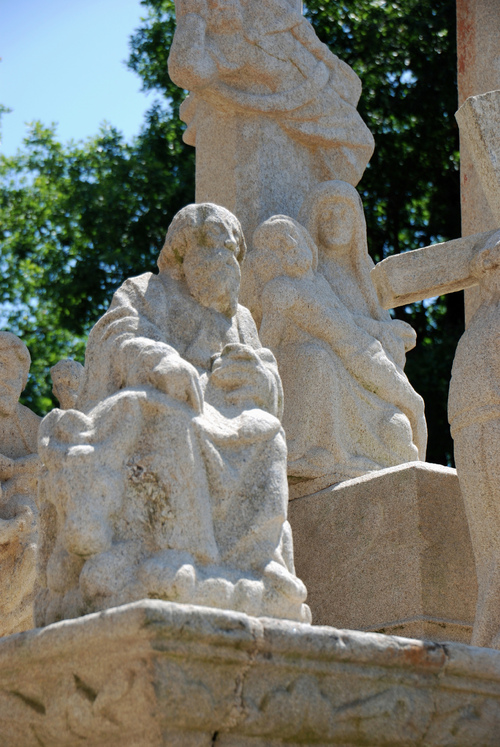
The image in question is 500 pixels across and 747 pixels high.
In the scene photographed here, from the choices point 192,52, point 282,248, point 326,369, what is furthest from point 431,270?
point 192,52

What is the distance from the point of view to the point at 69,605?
515 cm

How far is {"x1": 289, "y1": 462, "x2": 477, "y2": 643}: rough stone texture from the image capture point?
6711mm

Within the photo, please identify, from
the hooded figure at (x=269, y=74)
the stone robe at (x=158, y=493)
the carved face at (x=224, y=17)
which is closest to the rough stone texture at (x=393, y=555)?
the stone robe at (x=158, y=493)

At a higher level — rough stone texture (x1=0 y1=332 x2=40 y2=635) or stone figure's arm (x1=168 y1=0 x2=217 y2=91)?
stone figure's arm (x1=168 y1=0 x2=217 y2=91)

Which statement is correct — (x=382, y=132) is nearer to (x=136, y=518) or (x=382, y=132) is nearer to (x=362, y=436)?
(x=362, y=436)

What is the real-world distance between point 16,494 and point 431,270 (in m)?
2.85

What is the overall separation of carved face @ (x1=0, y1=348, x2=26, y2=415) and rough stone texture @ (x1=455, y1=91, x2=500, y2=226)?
3162 mm

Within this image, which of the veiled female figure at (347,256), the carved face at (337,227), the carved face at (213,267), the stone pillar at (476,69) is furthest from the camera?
the stone pillar at (476,69)

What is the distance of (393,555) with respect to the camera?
6902 millimetres

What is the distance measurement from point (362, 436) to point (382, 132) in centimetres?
968

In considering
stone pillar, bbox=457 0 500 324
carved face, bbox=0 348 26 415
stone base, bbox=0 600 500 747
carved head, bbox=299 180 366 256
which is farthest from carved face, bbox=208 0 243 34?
stone base, bbox=0 600 500 747

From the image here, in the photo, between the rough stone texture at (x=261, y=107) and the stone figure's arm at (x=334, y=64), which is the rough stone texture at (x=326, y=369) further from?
the stone figure's arm at (x=334, y=64)

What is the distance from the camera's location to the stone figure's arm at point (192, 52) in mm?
8852

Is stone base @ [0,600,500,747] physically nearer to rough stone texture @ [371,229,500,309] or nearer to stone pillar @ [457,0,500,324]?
rough stone texture @ [371,229,500,309]
